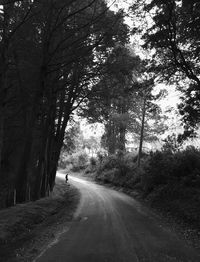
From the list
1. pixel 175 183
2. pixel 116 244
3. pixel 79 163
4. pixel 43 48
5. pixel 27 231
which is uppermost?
pixel 43 48

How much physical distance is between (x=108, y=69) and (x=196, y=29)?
6268 millimetres

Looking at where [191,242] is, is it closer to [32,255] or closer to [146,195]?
[32,255]

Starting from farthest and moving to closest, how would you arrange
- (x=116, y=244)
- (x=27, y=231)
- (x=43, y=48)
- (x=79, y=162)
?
1. (x=79, y=162)
2. (x=43, y=48)
3. (x=27, y=231)
4. (x=116, y=244)

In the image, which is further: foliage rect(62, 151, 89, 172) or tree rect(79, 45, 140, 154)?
foliage rect(62, 151, 89, 172)

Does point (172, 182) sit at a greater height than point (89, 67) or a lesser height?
lesser

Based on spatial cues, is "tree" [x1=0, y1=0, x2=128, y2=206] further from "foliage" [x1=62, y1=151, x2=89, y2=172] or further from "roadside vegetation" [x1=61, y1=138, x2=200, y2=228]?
"foliage" [x1=62, y1=151, x2=89, y2=172]

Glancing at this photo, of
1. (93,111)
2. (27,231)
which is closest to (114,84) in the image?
(93,111)

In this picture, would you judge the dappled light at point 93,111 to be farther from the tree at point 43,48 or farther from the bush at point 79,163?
the bush at point 79,163

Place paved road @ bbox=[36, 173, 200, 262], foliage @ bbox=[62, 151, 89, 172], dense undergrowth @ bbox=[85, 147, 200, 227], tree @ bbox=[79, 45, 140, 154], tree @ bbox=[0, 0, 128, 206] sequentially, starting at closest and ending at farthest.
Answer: paved road @ bbox=[36, 173, 200, 262], tree @ bbox=[0, 0, 128, 206], dense undergrowth @ bbox=[85, 147, 200, 227], tree @ bbox=[79, 45, 140, 154], foliage @ bbox=[62, 151, 89, 172]

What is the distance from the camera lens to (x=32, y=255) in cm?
801

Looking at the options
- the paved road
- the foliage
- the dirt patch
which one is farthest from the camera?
the foliage

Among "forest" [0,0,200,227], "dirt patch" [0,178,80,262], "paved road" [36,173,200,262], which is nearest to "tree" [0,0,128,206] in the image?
"forest" [0,0,200,227]

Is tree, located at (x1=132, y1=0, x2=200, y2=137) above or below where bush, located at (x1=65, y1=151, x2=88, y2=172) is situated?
above

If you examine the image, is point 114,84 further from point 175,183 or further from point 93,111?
point 175,183
